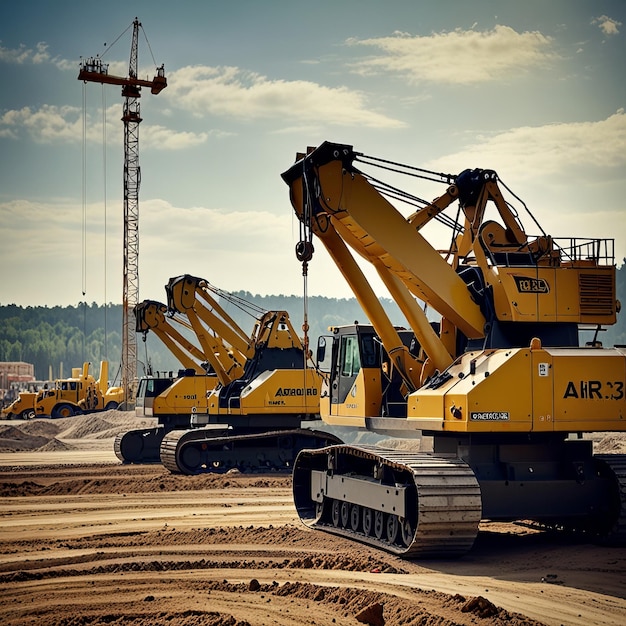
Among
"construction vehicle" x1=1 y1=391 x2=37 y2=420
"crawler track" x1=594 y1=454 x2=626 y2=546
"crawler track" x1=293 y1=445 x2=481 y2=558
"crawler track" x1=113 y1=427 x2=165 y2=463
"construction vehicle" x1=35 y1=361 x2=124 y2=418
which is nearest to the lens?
"crawler track" x1=293 y1=445 x2=481 y2=558

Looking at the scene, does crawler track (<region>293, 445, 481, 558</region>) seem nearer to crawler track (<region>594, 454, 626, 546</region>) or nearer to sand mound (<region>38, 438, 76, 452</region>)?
crawler track (<region>594, 454, 626, 546</region>)

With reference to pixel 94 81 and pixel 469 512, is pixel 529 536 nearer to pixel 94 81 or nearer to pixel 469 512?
pixel 469 512

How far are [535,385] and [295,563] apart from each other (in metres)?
3.77

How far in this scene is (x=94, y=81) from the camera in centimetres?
8581

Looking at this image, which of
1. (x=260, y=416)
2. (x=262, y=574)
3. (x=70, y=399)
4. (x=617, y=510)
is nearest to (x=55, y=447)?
(x=70, y=399)

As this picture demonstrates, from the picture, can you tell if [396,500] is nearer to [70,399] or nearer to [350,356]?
[350,356]

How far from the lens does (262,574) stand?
13.0m

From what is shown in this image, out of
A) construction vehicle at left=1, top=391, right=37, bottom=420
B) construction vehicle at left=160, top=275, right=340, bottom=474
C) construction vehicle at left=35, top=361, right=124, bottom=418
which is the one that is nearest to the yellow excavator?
construction vehicle at left=160, top=275, right=340, bottom=474

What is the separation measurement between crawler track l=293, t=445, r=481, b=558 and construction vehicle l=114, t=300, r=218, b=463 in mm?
14784

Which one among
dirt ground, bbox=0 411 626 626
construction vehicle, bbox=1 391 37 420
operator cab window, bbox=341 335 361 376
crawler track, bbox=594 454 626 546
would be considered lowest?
construction vehicle, bbox=1 391 37 420

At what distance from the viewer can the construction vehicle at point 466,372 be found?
13820 mm

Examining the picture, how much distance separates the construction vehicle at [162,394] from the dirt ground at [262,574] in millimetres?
11073

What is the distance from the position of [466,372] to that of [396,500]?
1916 millimetres

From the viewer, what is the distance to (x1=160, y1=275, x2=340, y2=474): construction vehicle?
28.3 m
